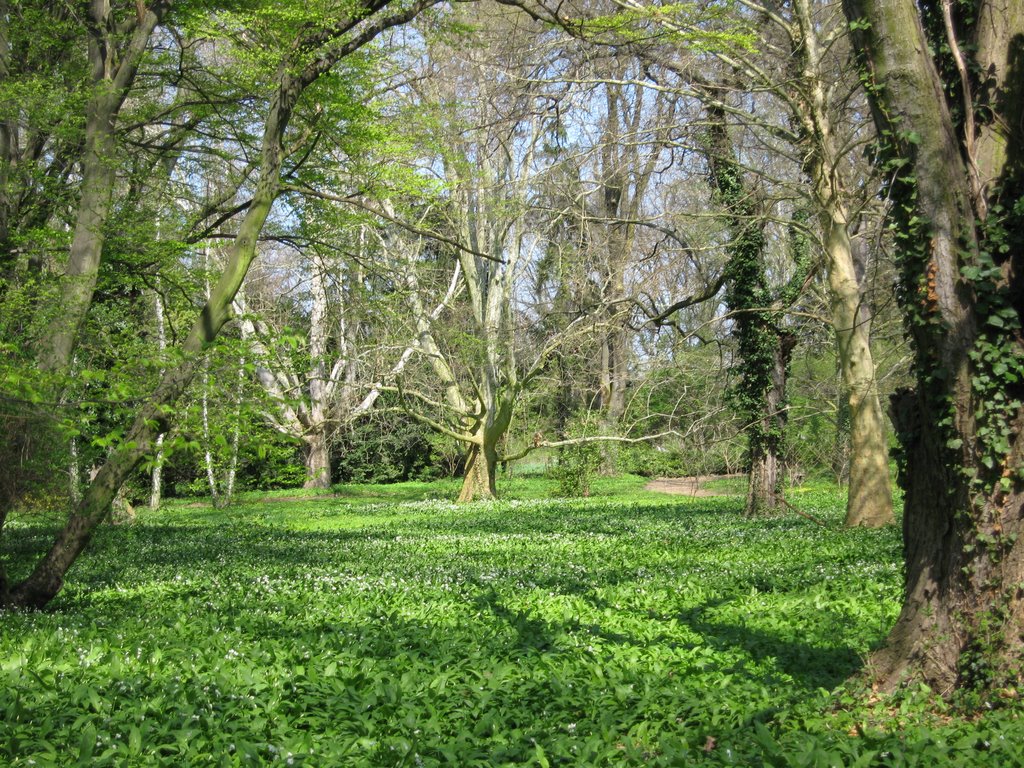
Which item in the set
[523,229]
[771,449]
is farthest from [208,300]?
[523,229]

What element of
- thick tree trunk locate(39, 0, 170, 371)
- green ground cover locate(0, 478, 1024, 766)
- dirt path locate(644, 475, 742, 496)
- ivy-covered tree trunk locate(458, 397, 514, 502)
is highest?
thick tree trunk locate(39, 0, 170, 371)

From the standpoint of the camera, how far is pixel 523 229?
83.8 ft

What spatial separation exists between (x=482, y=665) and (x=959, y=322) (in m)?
3.71

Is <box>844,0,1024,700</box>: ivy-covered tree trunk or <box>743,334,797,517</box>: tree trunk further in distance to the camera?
<box>743,334,797,517</box>: tree trunk

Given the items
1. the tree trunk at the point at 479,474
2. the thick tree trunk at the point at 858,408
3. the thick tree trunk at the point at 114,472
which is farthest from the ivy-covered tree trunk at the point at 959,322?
the tree trunk at the point at 479,474

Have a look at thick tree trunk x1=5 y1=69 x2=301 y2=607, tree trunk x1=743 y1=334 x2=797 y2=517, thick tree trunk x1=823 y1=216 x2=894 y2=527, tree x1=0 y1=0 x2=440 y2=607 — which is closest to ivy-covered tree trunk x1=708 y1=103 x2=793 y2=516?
tree trunk x1=743 y1=334 x2=797 y2=517

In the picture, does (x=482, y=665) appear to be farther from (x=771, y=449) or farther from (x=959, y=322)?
(x=771, y=449)

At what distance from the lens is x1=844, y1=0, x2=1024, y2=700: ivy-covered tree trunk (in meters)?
4.87

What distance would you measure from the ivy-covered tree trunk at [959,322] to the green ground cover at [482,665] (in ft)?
1.57

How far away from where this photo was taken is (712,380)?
71.2ft

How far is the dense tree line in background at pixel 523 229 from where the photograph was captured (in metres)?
5.17

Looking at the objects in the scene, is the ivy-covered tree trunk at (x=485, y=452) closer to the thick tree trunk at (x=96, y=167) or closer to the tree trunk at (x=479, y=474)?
the tree trunk at (x=479, y=474)

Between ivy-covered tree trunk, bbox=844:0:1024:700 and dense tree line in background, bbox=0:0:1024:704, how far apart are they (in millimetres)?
18

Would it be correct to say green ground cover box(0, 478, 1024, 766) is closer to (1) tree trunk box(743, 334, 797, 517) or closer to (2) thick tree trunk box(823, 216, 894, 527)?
(2) thick tree trunk box(823, 216, 894, 527)
